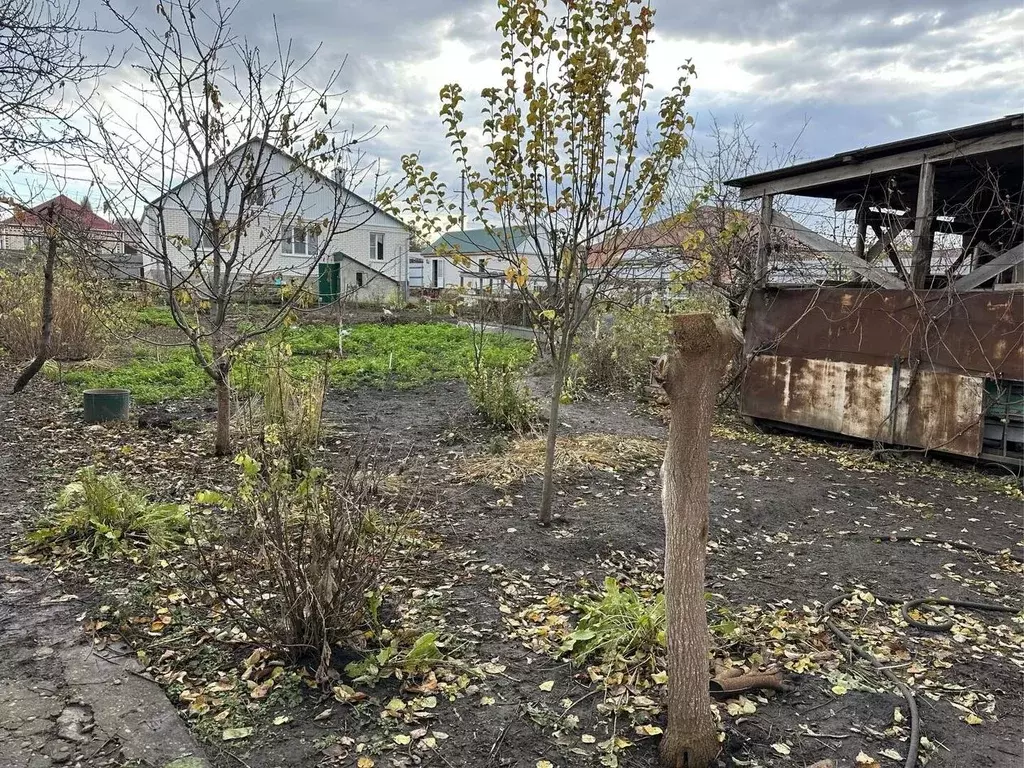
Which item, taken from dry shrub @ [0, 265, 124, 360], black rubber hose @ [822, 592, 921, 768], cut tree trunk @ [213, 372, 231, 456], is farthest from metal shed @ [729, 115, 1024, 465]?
dry shrub @ [0, 265, 124, 360]

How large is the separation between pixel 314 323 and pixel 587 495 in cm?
1355

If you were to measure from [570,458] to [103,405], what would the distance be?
477 cm

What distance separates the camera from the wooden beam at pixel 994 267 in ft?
20.2

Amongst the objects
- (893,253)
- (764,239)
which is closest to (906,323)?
(893,253)

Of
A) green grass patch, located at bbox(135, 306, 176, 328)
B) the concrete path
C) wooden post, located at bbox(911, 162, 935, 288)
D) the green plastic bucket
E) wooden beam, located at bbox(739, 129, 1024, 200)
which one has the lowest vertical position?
the concrete path

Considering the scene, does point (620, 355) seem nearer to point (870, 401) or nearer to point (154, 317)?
point (870, 401)

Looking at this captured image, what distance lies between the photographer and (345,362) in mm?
11477

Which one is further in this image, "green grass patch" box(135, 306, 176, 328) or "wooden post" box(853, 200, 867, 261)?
"green grass patch" box(135, 306, 176, 328)

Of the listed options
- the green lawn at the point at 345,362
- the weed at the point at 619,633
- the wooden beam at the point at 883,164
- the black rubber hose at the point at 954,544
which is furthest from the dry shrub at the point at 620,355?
the weed at the point at 619,633

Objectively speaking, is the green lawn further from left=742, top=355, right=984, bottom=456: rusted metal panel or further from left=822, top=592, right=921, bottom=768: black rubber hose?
left=822, top=592, right=921, bottom=768: black rubber hose

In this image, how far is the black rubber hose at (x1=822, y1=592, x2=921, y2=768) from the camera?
2.41m

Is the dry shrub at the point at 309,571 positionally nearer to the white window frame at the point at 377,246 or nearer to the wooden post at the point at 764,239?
the wooden post at the point at 764,239

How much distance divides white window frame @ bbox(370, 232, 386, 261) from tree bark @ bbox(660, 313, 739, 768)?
1282 inches

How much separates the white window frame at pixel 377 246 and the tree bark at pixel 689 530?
3255 cm
